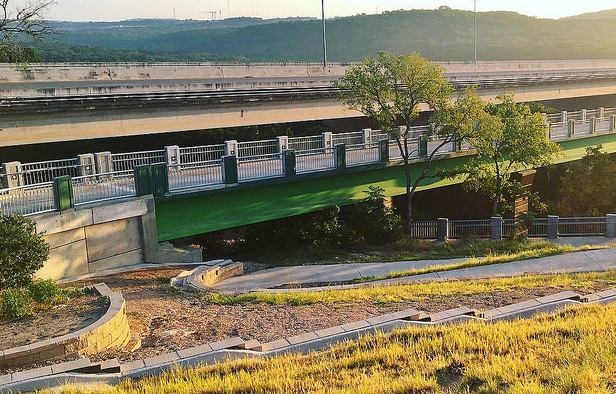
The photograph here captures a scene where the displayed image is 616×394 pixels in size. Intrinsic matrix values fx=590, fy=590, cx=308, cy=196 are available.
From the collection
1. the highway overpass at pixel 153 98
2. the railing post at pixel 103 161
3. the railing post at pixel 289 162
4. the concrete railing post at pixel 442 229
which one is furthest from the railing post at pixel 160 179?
the concrete railing post at pixel 442 229

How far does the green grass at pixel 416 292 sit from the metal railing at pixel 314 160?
25.7 feet

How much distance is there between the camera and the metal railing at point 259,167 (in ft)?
68.1

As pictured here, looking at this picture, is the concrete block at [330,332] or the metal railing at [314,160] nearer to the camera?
the concrete block at [330,332]

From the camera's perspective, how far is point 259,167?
21062mm

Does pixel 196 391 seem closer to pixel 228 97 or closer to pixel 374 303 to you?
pixel 374 303

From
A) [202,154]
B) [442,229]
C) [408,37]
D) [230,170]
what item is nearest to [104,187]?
[230,170]

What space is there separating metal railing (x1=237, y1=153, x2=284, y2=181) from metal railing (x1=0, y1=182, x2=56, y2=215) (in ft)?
21.3

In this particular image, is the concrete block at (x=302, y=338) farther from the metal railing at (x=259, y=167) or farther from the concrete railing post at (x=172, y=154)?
the concrete railing post at (x=172, y=154)

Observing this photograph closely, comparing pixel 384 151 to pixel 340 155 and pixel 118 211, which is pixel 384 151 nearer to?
pixel 340 155

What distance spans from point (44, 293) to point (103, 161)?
8751 millimetres

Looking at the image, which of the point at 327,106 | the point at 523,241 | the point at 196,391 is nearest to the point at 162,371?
the point at 196,391

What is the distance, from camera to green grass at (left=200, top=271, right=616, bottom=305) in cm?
1352

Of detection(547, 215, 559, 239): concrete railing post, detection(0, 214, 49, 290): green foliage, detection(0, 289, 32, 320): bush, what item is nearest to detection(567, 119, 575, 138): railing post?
detection(547, 215, 559, 239): concrete railing post

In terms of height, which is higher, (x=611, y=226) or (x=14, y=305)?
(x=14, y=305)
